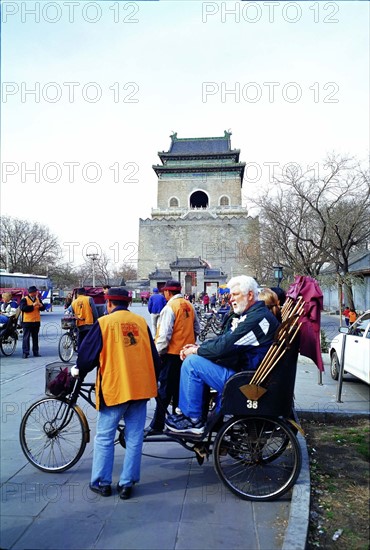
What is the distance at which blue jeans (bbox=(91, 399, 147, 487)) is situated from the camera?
11.8ft

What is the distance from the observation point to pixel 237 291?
3.92 metres

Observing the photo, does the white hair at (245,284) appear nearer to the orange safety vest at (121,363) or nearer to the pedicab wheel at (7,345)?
the orange safety vest at (121,363)

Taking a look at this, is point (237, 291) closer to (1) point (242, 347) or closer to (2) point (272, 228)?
(1) point (242, 347)

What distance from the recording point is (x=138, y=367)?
361 cm

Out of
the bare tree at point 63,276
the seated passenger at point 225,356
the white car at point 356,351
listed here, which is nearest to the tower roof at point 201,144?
the bare tree at point 63,276

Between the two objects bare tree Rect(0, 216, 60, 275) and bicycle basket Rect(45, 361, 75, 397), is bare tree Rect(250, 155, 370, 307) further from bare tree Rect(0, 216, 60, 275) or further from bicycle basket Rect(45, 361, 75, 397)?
bare tree Rect(0, 216, 60, 275)

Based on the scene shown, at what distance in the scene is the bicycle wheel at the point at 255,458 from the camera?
360 cm

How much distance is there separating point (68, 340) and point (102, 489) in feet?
24.6

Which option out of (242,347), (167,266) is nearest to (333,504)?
(242,347)

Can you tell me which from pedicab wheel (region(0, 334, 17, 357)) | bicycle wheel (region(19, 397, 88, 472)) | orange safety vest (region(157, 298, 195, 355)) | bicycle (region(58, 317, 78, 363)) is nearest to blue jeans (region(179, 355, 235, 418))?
bicycle wheel (region(19, 397, 88, 472))

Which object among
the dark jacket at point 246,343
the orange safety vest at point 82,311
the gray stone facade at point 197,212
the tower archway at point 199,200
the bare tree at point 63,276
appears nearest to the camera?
the dark jacket at point 246,343

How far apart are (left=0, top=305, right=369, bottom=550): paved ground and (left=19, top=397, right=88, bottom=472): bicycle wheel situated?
0.12m

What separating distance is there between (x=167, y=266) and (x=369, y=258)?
3569 centimetres

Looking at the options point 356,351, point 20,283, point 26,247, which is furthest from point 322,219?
point 26,247
